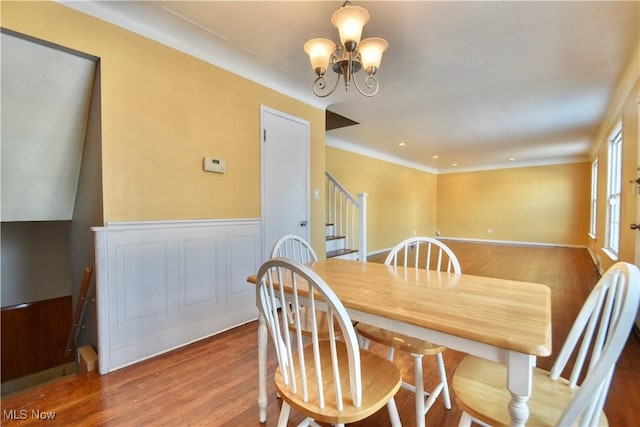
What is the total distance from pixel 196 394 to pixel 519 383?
1.63 meters

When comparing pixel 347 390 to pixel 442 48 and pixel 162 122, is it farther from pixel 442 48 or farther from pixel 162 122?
pixel 442 48

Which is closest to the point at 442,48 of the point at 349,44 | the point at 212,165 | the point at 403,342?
the point at 349,44

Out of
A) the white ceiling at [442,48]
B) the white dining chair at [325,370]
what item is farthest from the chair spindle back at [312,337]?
the white ceiling at [442,48]

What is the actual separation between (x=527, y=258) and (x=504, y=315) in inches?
240

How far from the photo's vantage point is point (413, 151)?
6.48 metres

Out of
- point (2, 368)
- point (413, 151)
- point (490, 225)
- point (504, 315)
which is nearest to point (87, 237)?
point (2, 368)

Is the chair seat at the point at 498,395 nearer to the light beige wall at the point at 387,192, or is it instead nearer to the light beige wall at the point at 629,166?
the light beige wall at the point at 629,166

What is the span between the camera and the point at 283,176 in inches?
118

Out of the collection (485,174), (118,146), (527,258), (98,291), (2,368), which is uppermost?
(485,174)

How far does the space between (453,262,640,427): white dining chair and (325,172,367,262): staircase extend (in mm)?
2891

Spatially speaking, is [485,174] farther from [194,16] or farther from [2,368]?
[2,368]

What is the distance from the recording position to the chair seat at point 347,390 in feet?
3.01

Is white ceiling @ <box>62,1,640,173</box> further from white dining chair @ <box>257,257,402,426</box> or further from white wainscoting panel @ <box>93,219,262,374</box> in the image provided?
white dining chair @ <box>257,257,402,426</box>

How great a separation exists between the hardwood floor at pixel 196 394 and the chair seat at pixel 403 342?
1.45ft
